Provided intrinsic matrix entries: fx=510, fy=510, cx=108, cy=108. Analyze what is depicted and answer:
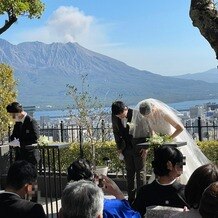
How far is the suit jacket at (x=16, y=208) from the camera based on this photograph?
374cm

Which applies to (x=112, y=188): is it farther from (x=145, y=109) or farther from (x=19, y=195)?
(x=145, y=109)

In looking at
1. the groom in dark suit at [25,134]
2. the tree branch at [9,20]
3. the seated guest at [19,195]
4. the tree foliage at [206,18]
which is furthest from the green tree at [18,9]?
the seated guest at [19,195]

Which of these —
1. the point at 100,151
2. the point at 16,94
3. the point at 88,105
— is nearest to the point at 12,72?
the point at 16,94

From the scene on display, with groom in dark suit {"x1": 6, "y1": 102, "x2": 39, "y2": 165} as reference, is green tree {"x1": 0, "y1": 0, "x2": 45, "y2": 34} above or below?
above

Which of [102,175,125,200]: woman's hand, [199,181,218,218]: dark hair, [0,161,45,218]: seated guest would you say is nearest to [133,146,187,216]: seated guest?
[102,175,125,200]: woman's hand

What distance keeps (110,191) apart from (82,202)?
1.13 meters

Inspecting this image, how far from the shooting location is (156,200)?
13.6ft

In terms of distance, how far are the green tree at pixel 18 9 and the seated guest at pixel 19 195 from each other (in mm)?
7817

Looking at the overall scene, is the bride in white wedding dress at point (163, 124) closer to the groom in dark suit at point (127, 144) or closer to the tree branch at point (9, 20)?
the groom in dark suit at point (127, 144)

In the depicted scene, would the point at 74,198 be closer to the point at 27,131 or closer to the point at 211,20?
the point at 211,20

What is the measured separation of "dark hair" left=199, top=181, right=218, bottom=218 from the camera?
2857 millimetres

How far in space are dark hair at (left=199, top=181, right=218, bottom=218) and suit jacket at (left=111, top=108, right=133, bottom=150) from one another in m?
5.08

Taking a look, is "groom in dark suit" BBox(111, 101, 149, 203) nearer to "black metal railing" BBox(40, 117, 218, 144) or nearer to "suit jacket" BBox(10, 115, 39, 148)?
"suit jacket" BBox(10, 115, 39, 148)

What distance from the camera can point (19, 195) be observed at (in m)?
3.96
